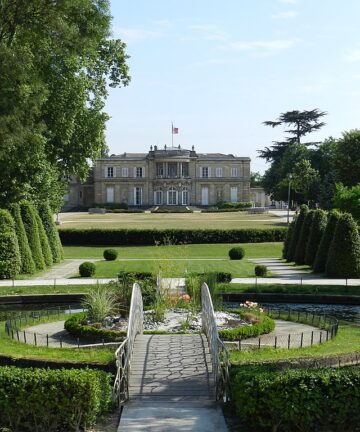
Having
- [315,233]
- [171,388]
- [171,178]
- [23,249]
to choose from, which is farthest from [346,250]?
[171,178]

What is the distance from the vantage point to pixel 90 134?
32406mm

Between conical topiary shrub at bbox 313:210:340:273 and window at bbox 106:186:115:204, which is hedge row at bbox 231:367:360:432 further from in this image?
window at bbox 106:186:115:204

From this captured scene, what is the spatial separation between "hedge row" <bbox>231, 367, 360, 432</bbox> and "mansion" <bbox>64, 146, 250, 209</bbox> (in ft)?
321

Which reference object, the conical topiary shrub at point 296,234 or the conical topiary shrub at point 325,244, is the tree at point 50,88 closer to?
the conical topiary shrub at point 296,234

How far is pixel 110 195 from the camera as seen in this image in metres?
108

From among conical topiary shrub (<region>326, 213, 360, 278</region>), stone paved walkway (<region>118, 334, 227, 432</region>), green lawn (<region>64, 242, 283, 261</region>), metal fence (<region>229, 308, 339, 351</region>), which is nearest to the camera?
stone paved walkway (<region>118, 334, 227, 432</region>)

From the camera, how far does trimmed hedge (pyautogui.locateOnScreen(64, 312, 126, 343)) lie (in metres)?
13.5

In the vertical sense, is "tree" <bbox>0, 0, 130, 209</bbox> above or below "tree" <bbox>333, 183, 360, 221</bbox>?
above

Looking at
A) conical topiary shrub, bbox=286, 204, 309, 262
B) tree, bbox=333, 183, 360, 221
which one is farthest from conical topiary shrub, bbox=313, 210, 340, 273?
conical topiary shrub, bbox=286, 204, 309, 262

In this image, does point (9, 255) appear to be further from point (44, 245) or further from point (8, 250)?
point (44, 245)

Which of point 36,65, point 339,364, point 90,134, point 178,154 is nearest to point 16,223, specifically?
point 90,134

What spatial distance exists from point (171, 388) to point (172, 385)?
0.49 ft

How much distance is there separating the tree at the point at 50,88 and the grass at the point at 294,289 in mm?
8400

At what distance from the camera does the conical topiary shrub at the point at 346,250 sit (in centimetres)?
2619
